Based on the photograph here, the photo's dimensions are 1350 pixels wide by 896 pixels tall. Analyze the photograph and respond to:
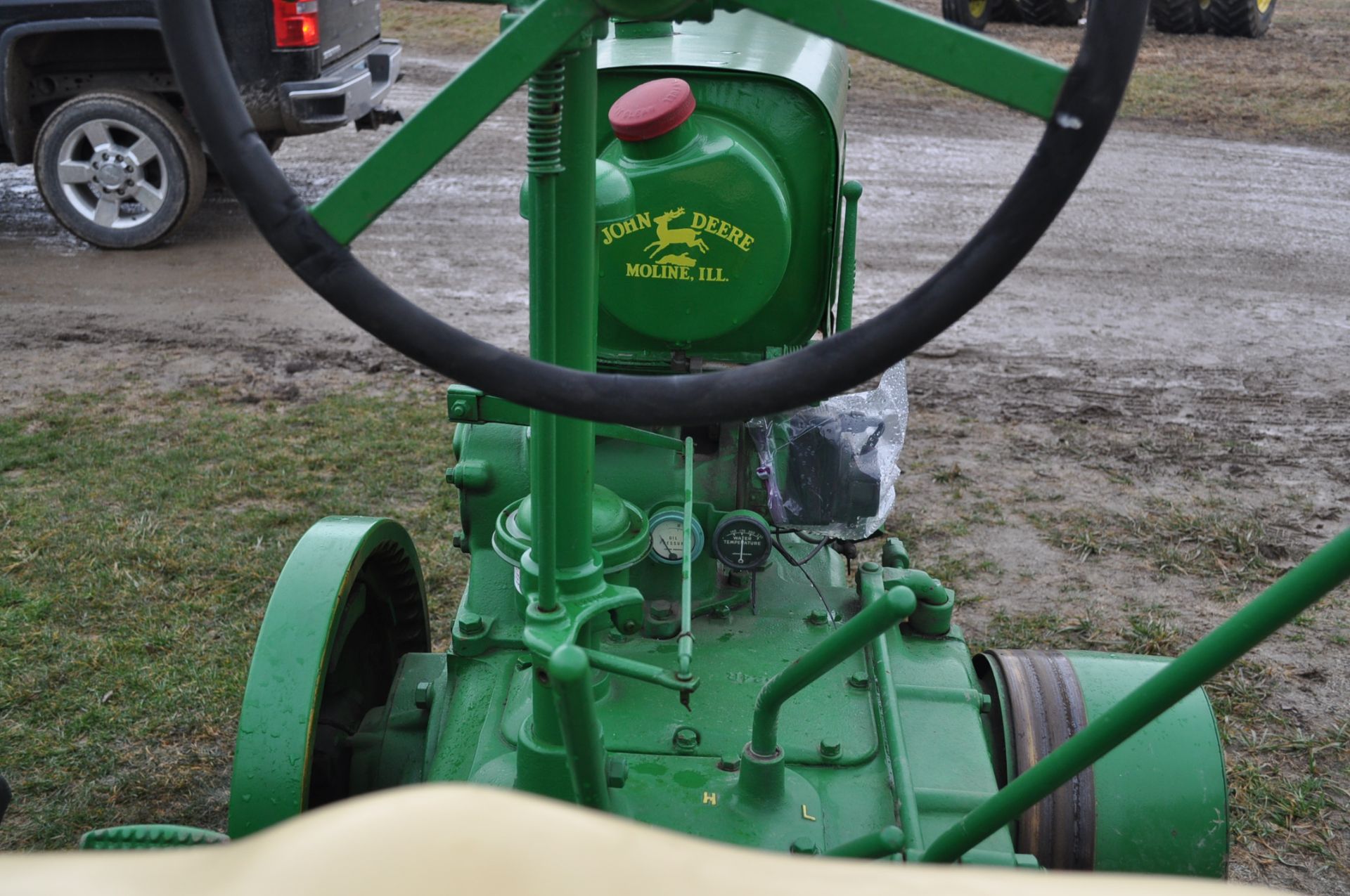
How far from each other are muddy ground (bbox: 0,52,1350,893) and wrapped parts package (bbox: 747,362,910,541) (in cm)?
124

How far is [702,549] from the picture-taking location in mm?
2379

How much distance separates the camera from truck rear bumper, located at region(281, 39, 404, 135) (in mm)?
5980

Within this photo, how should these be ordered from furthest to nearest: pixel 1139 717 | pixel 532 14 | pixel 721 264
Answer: pixel 721 264
pixel 1139 717
pixel 532 14

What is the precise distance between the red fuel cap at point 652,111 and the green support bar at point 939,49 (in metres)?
1.00

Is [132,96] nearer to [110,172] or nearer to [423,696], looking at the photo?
[110,172]

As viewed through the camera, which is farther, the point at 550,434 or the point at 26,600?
the point at 26,600

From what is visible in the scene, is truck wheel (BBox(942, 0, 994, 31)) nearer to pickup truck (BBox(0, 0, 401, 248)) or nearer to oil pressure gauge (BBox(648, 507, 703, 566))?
pickup truck (BBox(0, 0, 401, 248))

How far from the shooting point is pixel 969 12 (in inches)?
491

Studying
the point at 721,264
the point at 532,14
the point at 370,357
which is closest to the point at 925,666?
the point at 721,264

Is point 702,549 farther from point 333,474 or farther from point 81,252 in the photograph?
point 81,252

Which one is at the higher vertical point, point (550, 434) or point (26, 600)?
point (550, 434)

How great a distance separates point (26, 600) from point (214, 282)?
293 cm

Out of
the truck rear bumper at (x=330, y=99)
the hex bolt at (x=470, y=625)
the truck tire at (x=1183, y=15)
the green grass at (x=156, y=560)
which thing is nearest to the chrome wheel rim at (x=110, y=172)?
the truck rear bumper at (x=330, y=99)

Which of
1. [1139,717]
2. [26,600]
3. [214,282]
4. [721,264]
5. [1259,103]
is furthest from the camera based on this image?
[1259,103]
